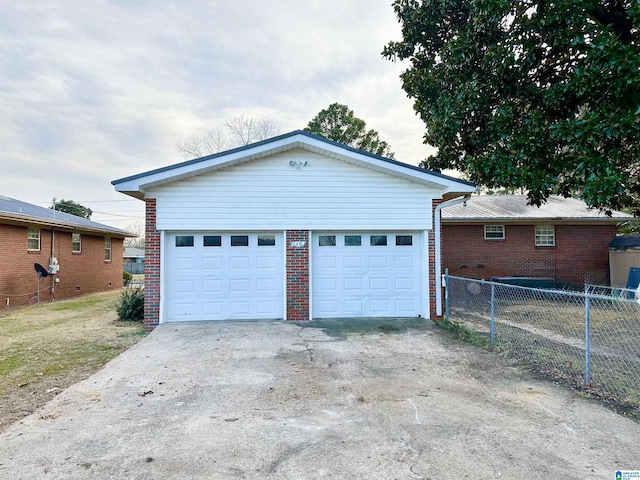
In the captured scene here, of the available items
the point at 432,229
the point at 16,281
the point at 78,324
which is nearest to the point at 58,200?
the point at 16,281

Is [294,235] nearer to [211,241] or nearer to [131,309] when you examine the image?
[211,241]

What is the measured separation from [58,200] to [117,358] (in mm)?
38694

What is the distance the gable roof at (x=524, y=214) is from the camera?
15.6 metres

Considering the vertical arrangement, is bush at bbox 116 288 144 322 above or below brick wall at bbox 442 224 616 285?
below

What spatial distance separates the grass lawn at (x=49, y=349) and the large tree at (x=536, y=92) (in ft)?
31.5

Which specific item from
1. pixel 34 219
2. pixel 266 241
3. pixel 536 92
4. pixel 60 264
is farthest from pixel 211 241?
pixel 60 264

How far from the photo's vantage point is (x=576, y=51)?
9.19 m

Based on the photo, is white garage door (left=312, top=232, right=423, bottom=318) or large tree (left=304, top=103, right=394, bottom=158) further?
large tree (left=304, top=103, right=394, bottom=158)

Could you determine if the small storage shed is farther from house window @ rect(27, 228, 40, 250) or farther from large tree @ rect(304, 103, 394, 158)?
house window @ rect(27, 228, 40, 250)

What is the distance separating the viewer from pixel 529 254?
1612cm

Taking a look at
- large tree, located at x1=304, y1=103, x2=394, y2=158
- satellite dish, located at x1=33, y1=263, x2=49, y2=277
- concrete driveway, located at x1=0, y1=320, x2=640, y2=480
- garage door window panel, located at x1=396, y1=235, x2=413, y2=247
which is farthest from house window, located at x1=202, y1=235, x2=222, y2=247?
large tree, located at x1=304, y1=103, x2=394, y2=158

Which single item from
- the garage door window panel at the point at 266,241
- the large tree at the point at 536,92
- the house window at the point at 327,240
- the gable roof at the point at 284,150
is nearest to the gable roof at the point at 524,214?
the large tree at the point at 536,92

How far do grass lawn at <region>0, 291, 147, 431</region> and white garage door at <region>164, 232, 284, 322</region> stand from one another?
1213 mm

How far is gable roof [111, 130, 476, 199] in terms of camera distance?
8.20m
